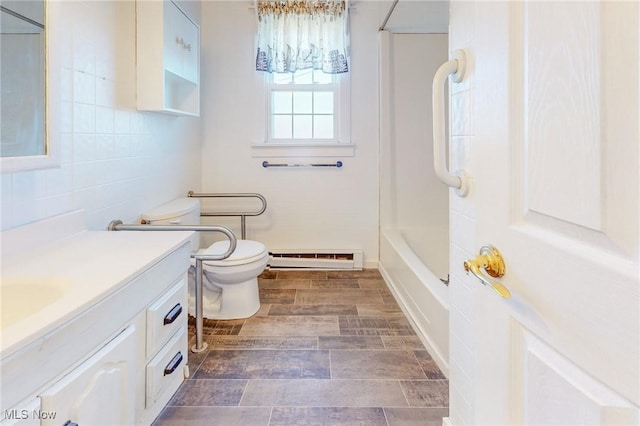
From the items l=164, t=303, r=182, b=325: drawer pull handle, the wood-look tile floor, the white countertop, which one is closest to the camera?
the white countertop

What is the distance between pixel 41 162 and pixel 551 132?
4.53ft

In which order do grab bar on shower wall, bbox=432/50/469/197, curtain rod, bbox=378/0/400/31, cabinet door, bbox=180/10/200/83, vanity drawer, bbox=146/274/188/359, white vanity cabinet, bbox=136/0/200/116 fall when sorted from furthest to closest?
curtain rod, bbox=378/0/400/31 < cabinet door, bbox=180/10/200/83 < white vanity cabinet, bbox=136/0/200/116 < vanity drawer, bbox=146/274/188/359 < grab bar on shower wall, bbox=432/50/469/197

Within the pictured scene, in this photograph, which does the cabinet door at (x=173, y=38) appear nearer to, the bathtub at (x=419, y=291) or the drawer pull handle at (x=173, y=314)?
the drawer pull handle at (x=173, y=314)

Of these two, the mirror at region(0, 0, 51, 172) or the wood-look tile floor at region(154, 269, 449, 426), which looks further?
the wood-look tile floor at region(154, 269, 449, 426)

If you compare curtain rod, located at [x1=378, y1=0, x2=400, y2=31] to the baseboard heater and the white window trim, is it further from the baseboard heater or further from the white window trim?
the baseboard heater

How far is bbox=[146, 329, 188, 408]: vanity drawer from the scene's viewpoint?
4.44 feet

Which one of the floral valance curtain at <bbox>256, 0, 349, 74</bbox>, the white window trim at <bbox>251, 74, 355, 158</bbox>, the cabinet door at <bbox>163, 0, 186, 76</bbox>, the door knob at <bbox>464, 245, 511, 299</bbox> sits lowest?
the door knob at <bbox>464, 245, 511, 299</bbox>

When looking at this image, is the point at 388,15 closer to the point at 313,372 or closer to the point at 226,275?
the point at 226,275

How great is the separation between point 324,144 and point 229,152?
83 centimetres

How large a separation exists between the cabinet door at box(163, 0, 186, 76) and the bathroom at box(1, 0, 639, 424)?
0.18 m

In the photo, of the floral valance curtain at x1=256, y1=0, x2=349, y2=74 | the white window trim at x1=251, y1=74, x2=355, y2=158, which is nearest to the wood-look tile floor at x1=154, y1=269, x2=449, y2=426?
the white window trim at x1=251, y1=74, x2=355, y2=158

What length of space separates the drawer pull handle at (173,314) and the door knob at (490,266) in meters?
1.10

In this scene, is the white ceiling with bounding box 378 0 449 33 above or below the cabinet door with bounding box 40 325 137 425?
above

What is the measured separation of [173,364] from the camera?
5.06ft
